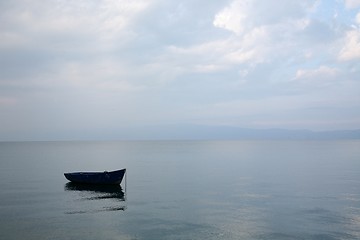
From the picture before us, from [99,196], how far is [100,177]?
11.7 meters

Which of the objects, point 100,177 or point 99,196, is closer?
point 99,196

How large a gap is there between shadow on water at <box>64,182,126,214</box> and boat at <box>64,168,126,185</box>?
845mm

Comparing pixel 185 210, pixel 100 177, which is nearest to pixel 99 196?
pixel 100 177

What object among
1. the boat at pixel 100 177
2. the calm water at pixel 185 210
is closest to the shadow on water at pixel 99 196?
the calm water at pixel 185 210

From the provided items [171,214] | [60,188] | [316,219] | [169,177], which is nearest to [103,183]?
[60,188]

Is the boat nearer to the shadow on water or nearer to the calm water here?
the shadow on water

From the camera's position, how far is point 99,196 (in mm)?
54625

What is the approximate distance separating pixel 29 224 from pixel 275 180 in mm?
50296

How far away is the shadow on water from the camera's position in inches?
1731

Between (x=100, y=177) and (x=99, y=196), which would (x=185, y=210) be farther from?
(x=100, y=177)

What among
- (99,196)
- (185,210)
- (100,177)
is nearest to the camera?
(185,210)

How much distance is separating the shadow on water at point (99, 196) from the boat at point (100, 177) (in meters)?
0.84

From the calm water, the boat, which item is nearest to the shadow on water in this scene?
the calm water

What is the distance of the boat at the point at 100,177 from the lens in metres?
64.9
